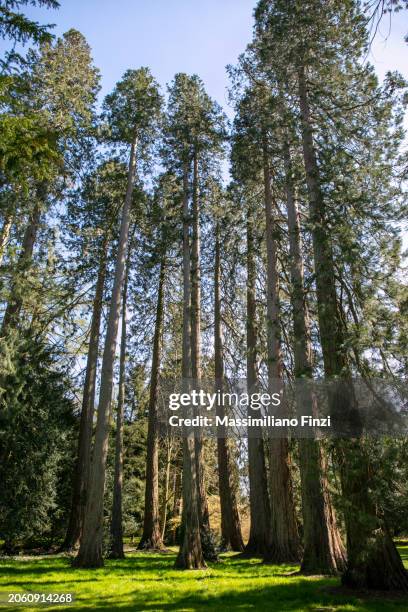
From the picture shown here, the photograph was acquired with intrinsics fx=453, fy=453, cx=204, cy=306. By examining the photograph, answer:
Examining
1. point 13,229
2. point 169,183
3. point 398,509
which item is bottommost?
point 398,509

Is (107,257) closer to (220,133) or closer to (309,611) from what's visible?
(220,133)

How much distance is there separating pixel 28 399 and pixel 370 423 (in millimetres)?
11084

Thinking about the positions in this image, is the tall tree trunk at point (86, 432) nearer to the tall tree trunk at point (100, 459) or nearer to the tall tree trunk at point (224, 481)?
the tall tree trunk at point (100, 459)

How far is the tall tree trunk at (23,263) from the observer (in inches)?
455

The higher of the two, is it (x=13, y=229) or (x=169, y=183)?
(x=169, y=183)

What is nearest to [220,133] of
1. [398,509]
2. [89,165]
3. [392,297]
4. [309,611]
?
[89,165]

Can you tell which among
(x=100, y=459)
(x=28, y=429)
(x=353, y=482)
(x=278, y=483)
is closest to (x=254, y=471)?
(x=278, y=483)

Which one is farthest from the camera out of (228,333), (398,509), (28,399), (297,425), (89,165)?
(228,333)

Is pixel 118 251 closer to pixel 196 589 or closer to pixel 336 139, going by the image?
pixel 336 139

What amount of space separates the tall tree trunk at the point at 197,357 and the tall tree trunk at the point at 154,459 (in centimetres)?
270

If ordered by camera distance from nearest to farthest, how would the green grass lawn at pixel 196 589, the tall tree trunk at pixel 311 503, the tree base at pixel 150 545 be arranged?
the green grass lawn at pixel 196 589, the tall tree trunk at pixel 311 503, the tree base at pixel 150 545

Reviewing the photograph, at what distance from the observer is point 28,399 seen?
47.2ft

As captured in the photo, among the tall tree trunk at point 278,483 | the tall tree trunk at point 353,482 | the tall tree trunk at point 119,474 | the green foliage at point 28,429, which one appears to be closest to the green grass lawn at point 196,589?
the tall tree trunk at point 353,482

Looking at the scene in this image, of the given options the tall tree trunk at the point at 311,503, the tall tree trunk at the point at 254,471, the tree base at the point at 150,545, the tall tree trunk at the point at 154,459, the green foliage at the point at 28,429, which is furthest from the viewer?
the tall tree trunk at the point at 154,459
